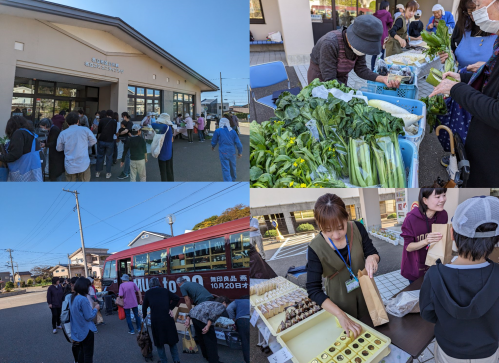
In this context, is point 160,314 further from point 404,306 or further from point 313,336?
point 404,306

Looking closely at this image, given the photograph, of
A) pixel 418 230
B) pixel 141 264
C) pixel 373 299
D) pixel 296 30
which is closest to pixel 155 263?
pixel 141 264

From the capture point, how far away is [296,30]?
5066 millimetres

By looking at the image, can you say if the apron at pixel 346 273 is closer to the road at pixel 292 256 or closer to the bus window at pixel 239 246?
the road at pixel 292 256

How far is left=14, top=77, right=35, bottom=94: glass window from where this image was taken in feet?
5.99

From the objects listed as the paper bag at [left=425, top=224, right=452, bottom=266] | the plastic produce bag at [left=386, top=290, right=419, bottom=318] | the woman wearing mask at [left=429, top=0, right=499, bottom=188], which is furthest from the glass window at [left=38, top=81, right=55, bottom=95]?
the paper bag at [left=425, top=224, right=452, bottom=266]

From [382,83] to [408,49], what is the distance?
9.46ft

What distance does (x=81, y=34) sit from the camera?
1895 millimetres

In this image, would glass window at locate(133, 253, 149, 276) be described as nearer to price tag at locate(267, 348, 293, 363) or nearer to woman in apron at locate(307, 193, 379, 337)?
price tag at locate(267, 348, 293, 363)

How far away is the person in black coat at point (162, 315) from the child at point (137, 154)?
0.84 metres

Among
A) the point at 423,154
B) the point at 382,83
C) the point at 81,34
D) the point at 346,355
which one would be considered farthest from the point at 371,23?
the point at 346,355

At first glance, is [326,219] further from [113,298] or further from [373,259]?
[113,298]

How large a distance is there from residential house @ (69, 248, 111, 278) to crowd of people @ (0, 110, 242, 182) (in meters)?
0.58

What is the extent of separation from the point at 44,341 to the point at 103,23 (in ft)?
7.89

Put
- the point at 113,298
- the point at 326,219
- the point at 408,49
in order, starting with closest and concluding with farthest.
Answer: the point at 326,219
the point at 113,298
the point at 408,49
